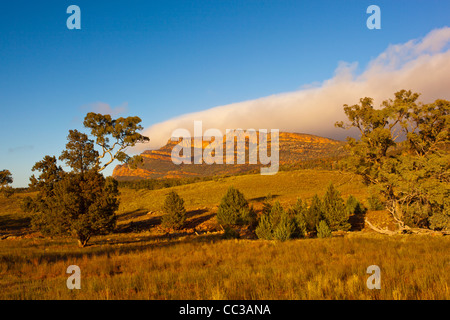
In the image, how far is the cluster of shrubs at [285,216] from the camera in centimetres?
1704

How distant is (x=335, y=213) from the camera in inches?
787

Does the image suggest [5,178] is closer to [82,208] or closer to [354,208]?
[82,208]

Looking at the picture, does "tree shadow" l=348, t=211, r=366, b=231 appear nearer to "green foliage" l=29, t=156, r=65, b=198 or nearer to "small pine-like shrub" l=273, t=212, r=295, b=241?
"small pine-like shrub" l=273, t=212, r=295, b=241

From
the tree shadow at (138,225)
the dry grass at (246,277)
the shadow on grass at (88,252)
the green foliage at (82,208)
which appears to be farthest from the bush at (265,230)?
the tree shadow at (138,225)

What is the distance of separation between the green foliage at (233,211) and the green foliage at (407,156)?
35.9ft

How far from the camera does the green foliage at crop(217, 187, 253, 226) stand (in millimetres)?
24594

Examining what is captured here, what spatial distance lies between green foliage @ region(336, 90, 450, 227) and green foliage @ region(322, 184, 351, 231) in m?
3.22

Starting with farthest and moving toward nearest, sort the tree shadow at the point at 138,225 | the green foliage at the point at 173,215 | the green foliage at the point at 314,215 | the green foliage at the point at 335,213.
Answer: the tree shadow at the point at 138,225 → the green foliage at the point at 173,215 → the green foliage at the point at 314,215 → the green foliage at the point at 335,213

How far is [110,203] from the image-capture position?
16.1 meters

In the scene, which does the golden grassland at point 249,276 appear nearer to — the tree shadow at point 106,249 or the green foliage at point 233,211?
the tree shadow at point 106,249

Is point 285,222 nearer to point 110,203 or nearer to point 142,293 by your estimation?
point 110,203
